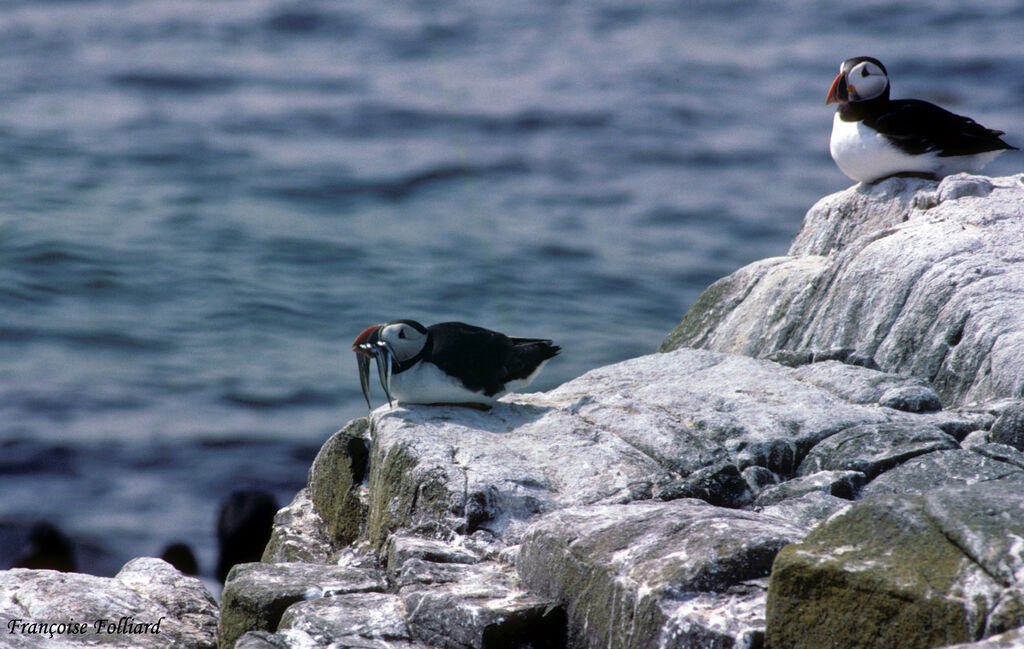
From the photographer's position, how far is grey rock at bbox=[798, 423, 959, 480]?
5.07 meters

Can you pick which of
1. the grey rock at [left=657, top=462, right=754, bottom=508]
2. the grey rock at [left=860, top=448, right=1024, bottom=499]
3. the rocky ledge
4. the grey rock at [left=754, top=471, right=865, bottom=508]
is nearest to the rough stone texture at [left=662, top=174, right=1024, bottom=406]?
the rocky ledge

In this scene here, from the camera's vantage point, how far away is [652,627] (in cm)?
354

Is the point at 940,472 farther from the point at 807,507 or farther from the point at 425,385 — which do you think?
the point at 425,385

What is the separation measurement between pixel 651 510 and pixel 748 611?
2.83 feet

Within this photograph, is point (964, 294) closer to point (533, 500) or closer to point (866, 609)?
point (533, 500)

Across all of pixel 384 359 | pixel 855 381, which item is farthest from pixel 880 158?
pixel 384 359

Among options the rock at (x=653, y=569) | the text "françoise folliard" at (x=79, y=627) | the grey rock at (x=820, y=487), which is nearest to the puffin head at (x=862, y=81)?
the grey rock at (x=820, y=487)

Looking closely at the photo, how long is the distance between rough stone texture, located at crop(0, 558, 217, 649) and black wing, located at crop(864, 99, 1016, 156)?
5.32 m

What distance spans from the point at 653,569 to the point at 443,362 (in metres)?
2.53

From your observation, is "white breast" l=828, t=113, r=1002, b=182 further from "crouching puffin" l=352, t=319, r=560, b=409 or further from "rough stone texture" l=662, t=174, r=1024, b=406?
"crouching puffin" l=352, t=319, r=560, b=409

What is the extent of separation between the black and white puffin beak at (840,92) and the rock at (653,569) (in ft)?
14.9

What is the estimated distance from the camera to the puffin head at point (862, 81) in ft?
25.2

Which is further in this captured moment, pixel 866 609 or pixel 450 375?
pixel 450 375

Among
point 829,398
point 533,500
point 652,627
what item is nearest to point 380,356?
point 533,500
